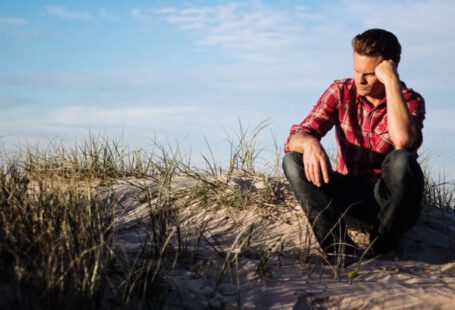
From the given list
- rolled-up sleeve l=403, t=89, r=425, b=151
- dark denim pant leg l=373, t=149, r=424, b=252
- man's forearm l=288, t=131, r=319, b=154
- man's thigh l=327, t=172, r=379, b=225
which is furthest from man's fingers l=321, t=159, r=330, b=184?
rolled-up sleeve l=403, t=89, r=425, b=151

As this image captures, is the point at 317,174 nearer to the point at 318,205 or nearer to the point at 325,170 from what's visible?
the point at 325,170

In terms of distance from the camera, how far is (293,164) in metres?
4.47

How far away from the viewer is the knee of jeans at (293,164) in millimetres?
4453

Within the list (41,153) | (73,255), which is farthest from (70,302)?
(41,153)

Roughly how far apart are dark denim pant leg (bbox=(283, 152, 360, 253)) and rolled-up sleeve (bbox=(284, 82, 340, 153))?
233 mm

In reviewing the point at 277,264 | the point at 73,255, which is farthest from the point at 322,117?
the point at 73,255

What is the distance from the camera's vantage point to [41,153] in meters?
6.86

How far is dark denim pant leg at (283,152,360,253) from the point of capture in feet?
14.6

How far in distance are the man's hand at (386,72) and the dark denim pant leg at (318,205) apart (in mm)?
717

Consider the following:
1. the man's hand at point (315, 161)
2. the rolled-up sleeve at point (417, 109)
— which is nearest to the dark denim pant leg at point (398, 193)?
the rolled-up sleeve at point (417, 109)

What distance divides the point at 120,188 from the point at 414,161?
285 centimetres

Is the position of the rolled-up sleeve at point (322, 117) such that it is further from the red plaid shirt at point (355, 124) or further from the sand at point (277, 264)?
the sand at point (277, 264)

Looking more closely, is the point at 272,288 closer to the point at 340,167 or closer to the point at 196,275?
the point at 196,275

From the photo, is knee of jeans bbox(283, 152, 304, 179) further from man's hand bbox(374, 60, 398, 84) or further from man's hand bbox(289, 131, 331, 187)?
man's hand bbox(374, 60, 398, 84)
